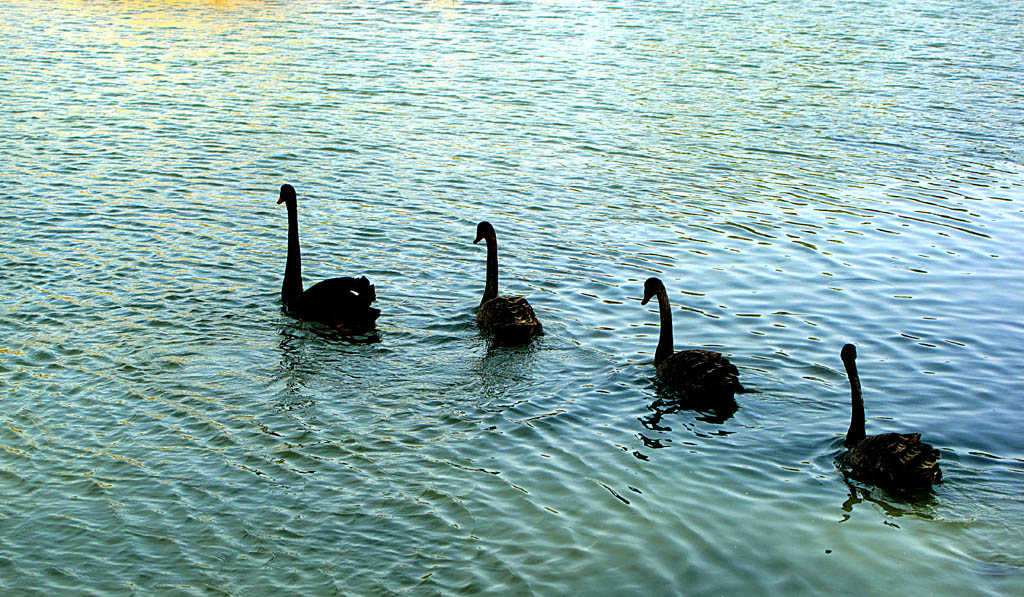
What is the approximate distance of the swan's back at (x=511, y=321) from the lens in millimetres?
9922

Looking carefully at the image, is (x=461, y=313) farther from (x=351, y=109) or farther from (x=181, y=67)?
(x=181, y=67)

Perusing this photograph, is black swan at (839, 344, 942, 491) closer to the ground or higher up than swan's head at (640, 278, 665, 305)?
closer to the ground

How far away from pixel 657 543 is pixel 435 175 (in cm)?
1039

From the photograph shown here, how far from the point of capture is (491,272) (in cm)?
1115

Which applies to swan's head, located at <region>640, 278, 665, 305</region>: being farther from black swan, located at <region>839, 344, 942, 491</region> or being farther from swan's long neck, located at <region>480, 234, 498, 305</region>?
black swan, located at <region>839, 344, 942, 491</region>

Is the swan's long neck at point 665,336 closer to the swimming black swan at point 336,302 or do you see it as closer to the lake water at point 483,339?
the lake water at point 483,339

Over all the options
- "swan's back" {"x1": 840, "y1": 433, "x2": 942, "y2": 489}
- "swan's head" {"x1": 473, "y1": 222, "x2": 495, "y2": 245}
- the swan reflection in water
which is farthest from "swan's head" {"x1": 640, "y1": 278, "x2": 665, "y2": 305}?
the swan reflection in water

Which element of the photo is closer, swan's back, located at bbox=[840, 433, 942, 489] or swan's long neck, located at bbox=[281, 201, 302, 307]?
swan's back, located at bbox=[840, 433, 942, 489]

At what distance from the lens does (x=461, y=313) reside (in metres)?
11.1

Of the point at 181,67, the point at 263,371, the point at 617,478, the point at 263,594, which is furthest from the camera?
the point at 181,67

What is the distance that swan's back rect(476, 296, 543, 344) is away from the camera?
992cm

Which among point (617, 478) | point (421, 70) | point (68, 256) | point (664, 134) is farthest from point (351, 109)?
point (617, 478)

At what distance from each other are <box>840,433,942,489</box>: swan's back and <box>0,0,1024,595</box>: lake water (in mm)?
174

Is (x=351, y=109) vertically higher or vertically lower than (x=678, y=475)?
higher
